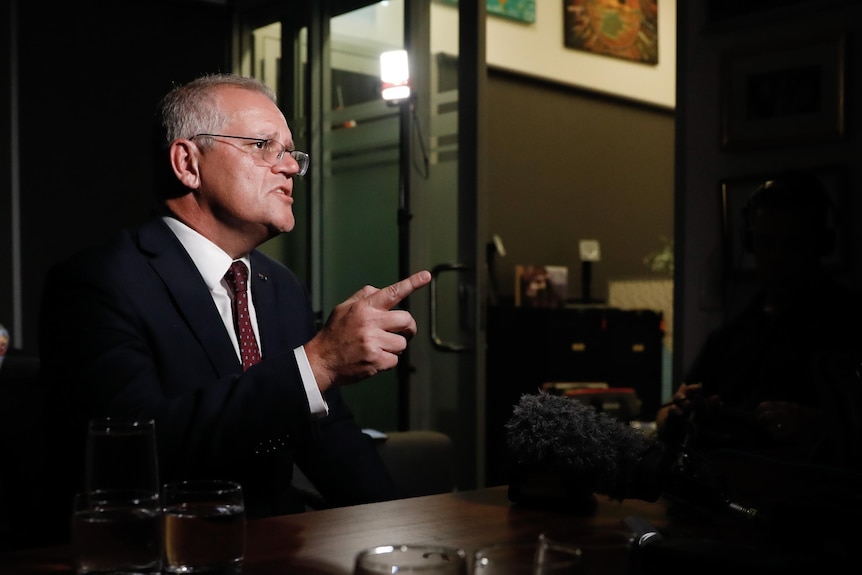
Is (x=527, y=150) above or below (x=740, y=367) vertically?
above

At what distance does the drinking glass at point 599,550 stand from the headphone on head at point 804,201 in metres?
2.01

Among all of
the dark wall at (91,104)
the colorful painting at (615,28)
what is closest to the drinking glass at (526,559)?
the dark wall at (91,104)

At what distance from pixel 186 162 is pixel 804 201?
1.60m

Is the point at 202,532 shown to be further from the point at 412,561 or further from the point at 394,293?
the point at 394,293

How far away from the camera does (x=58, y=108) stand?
506 centimetres

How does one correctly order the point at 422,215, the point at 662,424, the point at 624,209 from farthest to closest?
1. the point at 624,209
2. the point at 422,215
3. the point at 662,424

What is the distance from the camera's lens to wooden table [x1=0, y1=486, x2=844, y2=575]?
804 mm

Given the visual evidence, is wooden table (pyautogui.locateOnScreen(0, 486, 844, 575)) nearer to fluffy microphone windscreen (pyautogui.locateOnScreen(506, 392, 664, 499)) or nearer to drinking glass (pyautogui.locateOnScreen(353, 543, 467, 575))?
fluffy microphone windscreen (pyautogui.locateOnScreen(506, 392, 664, 499))

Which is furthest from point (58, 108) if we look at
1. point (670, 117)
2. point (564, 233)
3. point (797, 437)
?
point (797, 437)

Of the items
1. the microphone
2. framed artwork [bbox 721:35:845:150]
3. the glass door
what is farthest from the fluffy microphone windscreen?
the glass door

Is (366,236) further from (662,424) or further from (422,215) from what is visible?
(662,424)

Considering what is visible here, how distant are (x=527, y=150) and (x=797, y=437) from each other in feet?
11.9

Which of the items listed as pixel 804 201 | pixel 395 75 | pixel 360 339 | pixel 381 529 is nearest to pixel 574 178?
pixel 395 75

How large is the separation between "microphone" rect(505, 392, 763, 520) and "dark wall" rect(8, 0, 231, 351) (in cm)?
429
